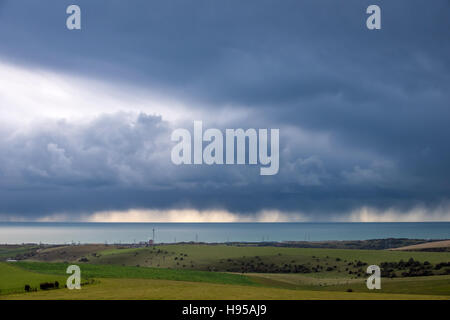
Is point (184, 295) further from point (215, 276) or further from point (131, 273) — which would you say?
point (215, 276)

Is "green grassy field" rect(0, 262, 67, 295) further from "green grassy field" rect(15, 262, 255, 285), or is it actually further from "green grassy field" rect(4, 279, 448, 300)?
"green grassy field" rect(15, 262, 255, 285)

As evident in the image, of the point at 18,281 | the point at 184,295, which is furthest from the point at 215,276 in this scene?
the point at 184,295

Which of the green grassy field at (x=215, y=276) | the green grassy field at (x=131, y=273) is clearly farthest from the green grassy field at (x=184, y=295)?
the green grassy field at (x=131, y=273)

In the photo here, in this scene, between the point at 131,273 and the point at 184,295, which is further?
the point at 131,273

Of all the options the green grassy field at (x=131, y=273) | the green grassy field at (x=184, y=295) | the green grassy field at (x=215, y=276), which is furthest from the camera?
the green grassy field at (x=131, y=273)

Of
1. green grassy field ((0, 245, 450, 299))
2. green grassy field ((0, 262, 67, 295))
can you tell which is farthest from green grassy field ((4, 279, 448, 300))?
green grassy field ((0, 262, 67, 295))

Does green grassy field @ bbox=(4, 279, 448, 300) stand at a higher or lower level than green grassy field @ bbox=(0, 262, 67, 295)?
higher

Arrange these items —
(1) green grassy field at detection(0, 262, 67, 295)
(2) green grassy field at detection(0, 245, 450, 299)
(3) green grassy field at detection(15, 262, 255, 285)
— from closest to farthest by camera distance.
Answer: (2) green grassy field at detection(0, 245, 450, 299)
(1) green grassy field at detection(0, 262, 67, 295)
(3) green grassy field at detection(15, 262, 255, 285)

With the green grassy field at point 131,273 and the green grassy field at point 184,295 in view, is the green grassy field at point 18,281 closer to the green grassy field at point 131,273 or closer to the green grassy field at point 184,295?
the green grassy field at point 184,295

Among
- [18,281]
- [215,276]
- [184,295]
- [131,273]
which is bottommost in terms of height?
[215,276]
